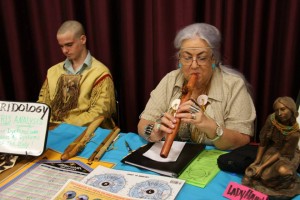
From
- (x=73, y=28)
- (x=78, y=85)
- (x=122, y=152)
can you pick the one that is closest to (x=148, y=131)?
(x=122, y=152)

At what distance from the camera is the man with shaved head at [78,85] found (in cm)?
205

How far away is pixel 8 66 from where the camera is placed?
2768 mm

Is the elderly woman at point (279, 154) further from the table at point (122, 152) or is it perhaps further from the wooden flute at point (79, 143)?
the wooden flute at point (79, 143)

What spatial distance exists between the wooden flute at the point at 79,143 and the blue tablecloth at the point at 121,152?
2cm

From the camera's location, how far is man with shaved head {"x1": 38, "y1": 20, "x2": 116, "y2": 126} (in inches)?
80.6

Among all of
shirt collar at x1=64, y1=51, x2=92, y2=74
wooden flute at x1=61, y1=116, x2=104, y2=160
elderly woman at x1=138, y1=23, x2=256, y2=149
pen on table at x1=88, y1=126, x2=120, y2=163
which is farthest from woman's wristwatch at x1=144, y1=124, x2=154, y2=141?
shirt collar at x1=64, y1=51, x2=92, y2=74

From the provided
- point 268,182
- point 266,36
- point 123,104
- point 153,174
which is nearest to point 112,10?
point 123,104

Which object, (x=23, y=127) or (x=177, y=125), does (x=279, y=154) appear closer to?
(x=177, y=125)

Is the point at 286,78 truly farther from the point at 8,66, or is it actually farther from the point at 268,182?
the point at 8,66

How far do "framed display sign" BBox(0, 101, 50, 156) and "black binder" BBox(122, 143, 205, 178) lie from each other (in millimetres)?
368

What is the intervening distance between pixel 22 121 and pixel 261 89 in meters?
1.48

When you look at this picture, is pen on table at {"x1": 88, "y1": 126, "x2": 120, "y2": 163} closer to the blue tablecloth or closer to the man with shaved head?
the blue tablecloth

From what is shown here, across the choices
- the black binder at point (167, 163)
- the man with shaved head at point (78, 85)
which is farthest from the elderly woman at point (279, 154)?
the man with shaved head at point (78, 85)

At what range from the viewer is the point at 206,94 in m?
1.59
